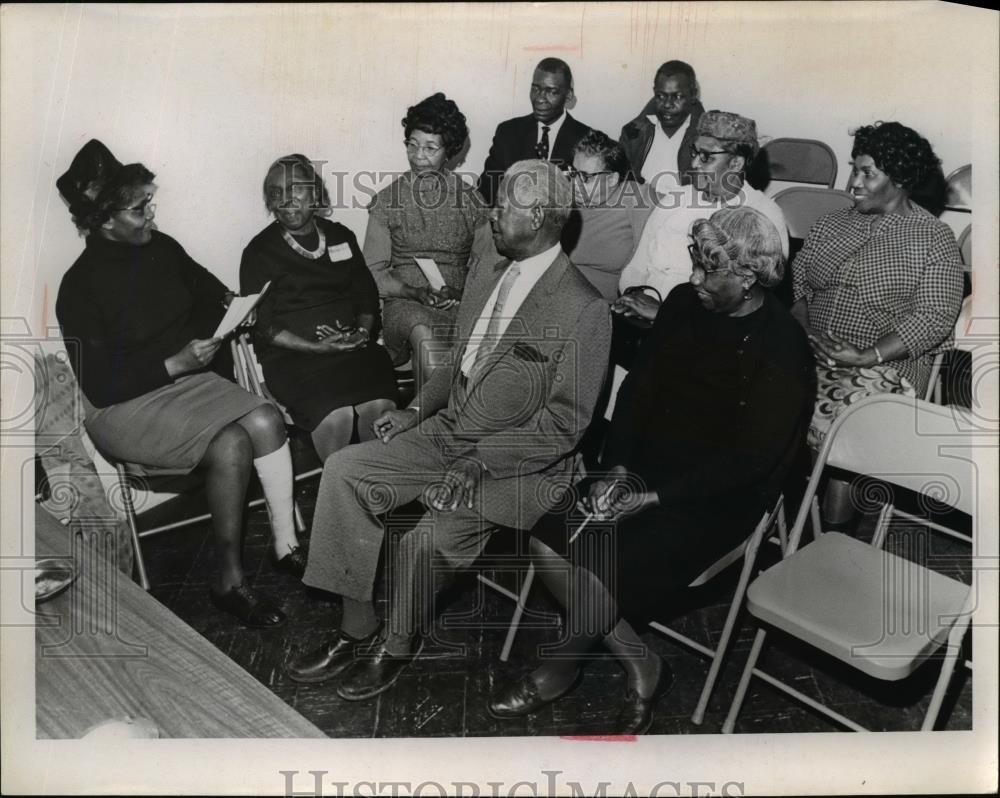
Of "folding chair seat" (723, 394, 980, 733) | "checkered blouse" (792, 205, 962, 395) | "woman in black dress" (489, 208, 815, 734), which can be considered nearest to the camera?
"folding chair seat" (723, 394, 980, 733)

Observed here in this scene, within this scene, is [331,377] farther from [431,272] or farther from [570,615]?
[570,615]

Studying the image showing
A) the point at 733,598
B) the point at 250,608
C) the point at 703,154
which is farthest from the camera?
the point at 250,608

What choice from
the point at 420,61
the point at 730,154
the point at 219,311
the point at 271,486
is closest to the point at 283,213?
the point at 219,311

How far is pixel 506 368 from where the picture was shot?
3.23 meters

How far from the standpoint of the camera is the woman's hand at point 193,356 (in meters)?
3.38

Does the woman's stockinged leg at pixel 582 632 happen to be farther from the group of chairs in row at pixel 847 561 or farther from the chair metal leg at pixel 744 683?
the chair metal leg at pixel 744 683

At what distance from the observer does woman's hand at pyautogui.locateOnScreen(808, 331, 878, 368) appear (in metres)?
3.30

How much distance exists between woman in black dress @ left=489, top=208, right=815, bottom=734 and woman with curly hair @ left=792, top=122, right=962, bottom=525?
194 mm

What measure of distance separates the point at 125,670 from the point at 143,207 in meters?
1.65

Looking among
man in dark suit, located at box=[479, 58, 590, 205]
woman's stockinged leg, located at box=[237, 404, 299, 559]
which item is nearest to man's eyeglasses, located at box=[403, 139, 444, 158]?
man in dark suit, located at box=[479, 58, 590, 205]

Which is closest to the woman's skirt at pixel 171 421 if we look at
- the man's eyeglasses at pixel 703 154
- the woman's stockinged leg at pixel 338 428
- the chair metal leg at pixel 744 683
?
the woman's stockinged leg at pixel 338 428

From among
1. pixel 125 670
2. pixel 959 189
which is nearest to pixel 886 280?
pixel 959 189

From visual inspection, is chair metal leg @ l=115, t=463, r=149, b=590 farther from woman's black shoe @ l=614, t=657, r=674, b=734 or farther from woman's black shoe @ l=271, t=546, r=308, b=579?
woman's black shoe @ l=614, t=657, r=674, b=734

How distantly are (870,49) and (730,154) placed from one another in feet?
2.02
